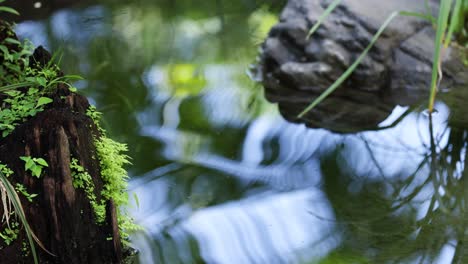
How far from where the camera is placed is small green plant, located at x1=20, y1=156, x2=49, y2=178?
1.52m

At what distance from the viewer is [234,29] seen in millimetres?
3967

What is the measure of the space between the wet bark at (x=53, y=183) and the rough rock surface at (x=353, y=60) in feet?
4.91

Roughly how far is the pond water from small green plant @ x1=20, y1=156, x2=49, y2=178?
520 millimetres

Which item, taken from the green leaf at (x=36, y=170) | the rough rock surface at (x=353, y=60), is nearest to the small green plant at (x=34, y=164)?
the green leaf at (x=36, y=170)

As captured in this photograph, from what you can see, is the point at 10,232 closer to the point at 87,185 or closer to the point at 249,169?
the point at 87,185

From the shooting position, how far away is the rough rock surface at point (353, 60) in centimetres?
→ 305

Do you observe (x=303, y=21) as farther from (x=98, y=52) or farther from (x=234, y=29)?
(x=98, y=52)

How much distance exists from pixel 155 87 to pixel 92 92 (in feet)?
1.12

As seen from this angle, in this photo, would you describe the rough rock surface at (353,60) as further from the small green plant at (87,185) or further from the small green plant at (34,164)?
the small green plant at (34,164)

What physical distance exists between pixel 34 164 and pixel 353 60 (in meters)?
2.08

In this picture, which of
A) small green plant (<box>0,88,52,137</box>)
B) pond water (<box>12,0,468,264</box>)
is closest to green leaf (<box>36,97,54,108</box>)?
small green plant (<box>0,88,52,137</box>)

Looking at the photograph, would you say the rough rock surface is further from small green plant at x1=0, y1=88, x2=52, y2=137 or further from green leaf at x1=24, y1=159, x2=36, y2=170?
green leaf at x1=24, y1=159, x2=36, y2=170

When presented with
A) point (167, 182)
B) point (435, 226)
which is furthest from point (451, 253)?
point (167, 182)

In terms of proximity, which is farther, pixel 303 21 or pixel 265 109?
pixel 303 21
